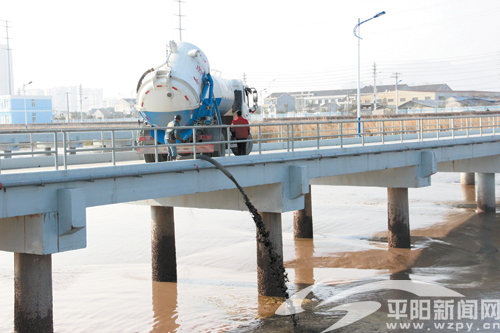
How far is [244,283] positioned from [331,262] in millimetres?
3466

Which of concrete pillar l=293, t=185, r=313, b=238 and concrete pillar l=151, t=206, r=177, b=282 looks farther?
concrete pillar l=293, t=185, r=313, b=238

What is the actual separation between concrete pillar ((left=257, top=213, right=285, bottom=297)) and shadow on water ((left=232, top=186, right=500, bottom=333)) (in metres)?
0.83

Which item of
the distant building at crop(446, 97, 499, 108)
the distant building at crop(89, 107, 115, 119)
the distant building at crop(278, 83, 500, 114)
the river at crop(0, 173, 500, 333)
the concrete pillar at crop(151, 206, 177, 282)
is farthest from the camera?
the distant building at crop(278, 83, 500, 114)

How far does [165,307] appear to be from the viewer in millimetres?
13906

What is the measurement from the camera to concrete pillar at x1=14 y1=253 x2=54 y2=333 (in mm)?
9375

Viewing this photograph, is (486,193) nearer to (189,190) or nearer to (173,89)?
(173,89)

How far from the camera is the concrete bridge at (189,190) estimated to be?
9383 millimetres

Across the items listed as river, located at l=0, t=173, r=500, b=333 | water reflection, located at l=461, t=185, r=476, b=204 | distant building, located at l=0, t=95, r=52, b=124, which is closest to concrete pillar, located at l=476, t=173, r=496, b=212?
river, located at l=0, t=173, r=500, b=333

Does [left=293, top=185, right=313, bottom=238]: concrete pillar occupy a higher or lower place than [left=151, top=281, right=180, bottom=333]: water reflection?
higher

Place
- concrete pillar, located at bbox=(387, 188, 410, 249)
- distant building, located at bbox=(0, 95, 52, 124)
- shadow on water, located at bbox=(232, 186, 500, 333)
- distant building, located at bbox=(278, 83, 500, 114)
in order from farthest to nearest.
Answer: distant building, located at bbox=(278, 83, 500, 114) < distant building, located at bbox=(0, 95, 52, 124) < concrete pillar, located at bbox=(387, 188, 410, 249) < shadow on water, located at bbox=(232, 186, 500, 333)

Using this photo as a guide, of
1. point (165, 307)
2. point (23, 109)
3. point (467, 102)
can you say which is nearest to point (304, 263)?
point (165, 307)

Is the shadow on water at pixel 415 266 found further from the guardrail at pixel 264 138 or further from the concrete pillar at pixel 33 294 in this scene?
the concrete pillar at pixel 33 294

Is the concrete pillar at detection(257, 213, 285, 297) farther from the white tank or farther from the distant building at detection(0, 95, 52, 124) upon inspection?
the distant building at detection(0, 95, 52, 124)

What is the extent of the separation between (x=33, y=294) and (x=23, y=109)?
92205 millimetres
